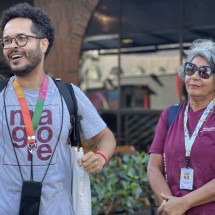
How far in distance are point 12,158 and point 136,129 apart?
19.0 ft

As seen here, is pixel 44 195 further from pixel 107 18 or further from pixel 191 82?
pixel 107 18

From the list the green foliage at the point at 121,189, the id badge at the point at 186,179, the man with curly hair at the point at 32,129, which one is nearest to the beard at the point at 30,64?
the man with curly hair at the point at 32,129

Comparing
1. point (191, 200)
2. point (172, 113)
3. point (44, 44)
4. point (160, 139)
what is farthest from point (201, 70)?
point (44, 44)

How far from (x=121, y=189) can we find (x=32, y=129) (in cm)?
269

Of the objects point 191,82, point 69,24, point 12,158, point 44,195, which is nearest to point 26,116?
point 12,158

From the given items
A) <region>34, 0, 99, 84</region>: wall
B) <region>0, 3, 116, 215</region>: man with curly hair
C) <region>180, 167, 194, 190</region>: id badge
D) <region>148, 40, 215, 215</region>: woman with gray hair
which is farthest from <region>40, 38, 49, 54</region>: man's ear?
<region>34, 0, 99, 84</region>: wall

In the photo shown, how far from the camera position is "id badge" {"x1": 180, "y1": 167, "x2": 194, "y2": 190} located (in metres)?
3.01

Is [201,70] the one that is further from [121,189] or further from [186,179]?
[121,189]

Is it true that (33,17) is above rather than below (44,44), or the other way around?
above

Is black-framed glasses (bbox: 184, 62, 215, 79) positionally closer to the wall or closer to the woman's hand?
the woman's hand

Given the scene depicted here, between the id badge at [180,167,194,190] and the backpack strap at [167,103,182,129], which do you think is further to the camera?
the backpack strap at [167,103,182,129]

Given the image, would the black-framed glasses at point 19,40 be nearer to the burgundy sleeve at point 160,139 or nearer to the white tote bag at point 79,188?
the white tote bag at point 79,188

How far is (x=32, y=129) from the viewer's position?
2.71 metres

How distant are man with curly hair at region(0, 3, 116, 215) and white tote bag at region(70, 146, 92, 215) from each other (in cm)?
3
